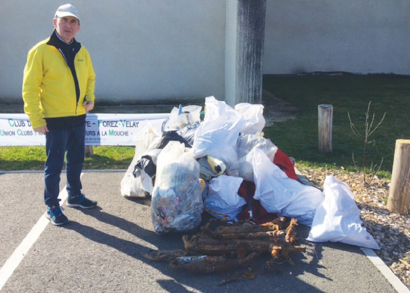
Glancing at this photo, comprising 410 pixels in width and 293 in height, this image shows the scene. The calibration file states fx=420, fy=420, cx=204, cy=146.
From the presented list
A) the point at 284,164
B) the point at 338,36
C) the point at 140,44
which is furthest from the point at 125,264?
the point at 338,36

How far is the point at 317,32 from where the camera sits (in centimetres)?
1470

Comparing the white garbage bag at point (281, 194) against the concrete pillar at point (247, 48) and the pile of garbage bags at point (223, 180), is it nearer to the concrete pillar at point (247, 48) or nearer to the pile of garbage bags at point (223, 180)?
the pile of garbage bags at point (223, 180)

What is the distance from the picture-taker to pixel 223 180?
451 centimetres

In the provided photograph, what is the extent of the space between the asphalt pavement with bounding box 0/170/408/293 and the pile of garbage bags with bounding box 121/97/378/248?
0.75 ft

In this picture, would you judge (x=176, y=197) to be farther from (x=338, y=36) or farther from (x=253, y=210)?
(x=338, y=36)

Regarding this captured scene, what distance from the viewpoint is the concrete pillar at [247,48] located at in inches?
302

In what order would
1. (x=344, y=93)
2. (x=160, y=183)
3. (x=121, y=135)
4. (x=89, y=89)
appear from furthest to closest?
(x=344, y=93) < (x=121, y=135) < (x=89, y=89) < (x=160, y=183)

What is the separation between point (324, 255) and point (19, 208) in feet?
10.9

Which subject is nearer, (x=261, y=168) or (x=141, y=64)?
(x=261, y=168)

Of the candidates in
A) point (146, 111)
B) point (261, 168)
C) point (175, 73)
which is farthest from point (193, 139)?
point (175, 73)

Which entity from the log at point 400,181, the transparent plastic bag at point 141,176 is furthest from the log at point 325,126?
the transparent plastic bag at point 141,176

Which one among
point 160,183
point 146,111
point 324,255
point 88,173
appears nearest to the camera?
point 324,255

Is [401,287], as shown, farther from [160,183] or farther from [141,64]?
[141,64]

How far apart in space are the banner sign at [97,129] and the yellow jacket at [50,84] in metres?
2.05
